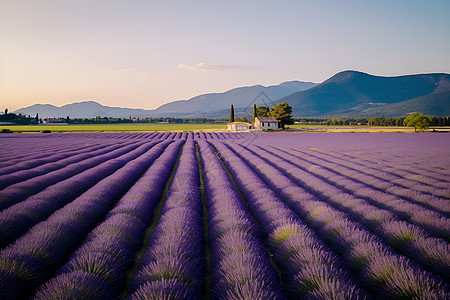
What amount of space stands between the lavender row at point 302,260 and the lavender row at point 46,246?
2840 mm

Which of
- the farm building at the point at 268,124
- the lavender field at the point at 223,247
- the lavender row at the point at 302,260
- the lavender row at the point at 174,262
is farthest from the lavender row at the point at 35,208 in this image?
the farm building at the point at 268,124

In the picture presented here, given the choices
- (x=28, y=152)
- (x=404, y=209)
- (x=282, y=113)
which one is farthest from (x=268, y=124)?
(x=404, y=209)

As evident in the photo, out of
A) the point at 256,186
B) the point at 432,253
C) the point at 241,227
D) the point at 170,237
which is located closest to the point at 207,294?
the point at 170,237

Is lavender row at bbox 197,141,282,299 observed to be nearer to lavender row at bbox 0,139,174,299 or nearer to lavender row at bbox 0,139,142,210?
lavender row at bbox 0,139,174,299

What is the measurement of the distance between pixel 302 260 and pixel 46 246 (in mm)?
3339

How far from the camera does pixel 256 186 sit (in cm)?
696

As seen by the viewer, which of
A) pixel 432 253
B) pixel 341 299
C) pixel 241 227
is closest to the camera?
pixel 341 299

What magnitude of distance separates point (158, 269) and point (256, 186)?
4668mm

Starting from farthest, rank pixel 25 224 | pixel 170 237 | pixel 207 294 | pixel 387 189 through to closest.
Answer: pixel 387 189 → pixel 25 224 → pixel 170 237 → pixel 207 294

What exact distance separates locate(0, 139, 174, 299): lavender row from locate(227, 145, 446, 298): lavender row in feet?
12.2

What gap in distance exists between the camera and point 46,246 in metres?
3.25

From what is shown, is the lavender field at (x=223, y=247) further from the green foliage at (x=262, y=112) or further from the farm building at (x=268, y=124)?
the green foliage at (x=262, y=112)

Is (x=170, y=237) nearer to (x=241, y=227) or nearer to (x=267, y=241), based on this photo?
(x=241, y=227)

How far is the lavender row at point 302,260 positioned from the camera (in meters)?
2.30
